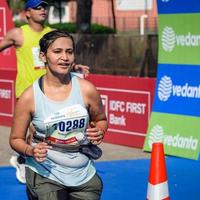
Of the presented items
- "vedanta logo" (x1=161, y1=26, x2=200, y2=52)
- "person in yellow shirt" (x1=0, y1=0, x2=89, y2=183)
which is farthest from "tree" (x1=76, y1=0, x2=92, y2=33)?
"person in yellow shirt" (x1=0, y1=0, x2=89, y2=183)

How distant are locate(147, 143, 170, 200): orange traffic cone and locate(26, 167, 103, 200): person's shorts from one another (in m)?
0.53

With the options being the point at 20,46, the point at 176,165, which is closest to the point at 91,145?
the point at 20,46

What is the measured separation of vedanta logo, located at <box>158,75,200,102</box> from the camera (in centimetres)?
961

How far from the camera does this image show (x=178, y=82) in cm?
990

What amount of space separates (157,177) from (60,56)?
1.17 metres

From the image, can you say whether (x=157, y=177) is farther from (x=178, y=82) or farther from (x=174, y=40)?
(x=174, y=40)

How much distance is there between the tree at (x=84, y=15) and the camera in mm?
26922

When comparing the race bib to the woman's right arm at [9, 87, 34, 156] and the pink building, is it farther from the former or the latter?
the pink building

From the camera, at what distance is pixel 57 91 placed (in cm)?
463

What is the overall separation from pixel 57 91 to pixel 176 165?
493cm

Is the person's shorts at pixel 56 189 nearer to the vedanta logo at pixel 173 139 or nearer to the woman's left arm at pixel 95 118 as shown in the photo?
the woman's left arm at pixel 95 118

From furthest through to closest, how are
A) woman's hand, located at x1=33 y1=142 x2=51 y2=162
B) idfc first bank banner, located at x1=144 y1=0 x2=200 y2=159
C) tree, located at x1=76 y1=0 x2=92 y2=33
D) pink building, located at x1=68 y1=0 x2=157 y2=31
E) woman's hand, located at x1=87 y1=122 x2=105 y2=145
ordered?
pink building, located at x1=68 y1=0 x2=157 y2=31 < tree, located at x1=76 y1=0 x2=92 y2=33 < idfc first bank banner, located at x1=144 y1=0 x2=200 y2=159 < woman's hand, located at x1=87 y1=122 x2=105 y2=145 < woman's hand, located at x1=33 y1=142 x2=51 y2=162

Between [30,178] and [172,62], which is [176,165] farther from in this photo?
[30,178]

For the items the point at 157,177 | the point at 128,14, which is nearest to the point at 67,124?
the point at 157,177
